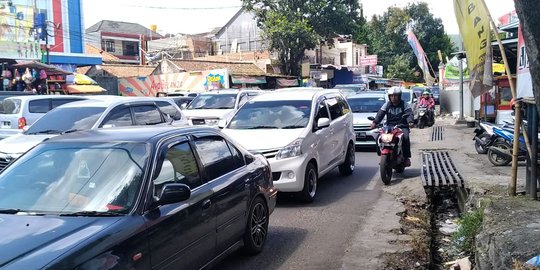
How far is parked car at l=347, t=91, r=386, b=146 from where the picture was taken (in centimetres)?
1403

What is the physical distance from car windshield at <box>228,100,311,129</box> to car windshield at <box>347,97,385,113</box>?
23.0 feet

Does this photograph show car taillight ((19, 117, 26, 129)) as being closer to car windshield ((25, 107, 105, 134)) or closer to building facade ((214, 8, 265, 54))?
car windshield ((25, 107, 105, 134))

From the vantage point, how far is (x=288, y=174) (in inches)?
297

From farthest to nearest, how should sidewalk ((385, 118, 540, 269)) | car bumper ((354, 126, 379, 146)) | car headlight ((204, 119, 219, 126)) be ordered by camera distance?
car headlight ((204, 119, 219, 126)) → car bumper ((354, 126, 379, 146)) → sidewalk ((385, 118, 540, 269))

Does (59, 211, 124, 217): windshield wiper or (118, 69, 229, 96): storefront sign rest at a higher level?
(118, 69, 229, 96): storefront sign

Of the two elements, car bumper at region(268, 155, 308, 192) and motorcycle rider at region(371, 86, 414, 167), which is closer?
car bumper at region(268, 155, 308, 192)

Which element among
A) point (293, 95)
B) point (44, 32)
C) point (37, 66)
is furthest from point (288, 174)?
point (44, 32)

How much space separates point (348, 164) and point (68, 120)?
5.53 meters

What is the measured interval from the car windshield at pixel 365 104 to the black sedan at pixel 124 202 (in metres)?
11.1

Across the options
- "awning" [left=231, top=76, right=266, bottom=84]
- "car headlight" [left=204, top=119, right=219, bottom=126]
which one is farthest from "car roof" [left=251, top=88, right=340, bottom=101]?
"awning" [left=231, top=76, right=266, bottom=84]

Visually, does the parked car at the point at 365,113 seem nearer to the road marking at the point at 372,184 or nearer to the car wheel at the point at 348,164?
the car wheel at the point at 348,164

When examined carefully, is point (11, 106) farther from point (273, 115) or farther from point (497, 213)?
point (497, 213)

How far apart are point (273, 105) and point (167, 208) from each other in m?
5.43

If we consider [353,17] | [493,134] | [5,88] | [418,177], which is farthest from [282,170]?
[353,17]
